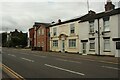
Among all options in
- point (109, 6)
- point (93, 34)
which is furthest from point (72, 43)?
point (109, 6)

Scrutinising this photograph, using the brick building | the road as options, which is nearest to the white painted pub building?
the brick building

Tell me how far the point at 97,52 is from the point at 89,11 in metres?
12.8

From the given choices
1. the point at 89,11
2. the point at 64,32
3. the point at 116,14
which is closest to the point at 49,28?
the point at 64,32

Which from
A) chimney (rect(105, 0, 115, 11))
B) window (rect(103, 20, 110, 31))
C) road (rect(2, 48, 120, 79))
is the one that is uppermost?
chimney (rect(105, 0, 115, 11))

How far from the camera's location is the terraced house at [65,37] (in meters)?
42.4

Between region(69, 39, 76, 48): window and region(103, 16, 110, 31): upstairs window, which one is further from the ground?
region(103, 16, 110, 31): upstairs window

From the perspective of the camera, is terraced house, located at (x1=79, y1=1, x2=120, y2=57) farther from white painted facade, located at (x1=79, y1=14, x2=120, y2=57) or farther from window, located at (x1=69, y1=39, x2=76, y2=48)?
window, located at (x1=69, y1=39, x2=76, y2=48)

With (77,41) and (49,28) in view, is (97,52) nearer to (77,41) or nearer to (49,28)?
(77,41)

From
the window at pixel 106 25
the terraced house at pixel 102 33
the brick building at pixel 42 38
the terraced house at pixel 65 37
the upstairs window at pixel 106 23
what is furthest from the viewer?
the brick building at pixel 42 38

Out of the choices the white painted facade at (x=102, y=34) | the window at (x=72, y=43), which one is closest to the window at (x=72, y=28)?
the window at (x=72, y=43)

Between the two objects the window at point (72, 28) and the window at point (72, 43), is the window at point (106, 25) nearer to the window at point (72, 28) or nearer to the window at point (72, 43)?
the window at point (72, 43)

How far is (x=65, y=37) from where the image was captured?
4638 centimetres

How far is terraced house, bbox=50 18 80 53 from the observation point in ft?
139

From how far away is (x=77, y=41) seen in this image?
135 feet
